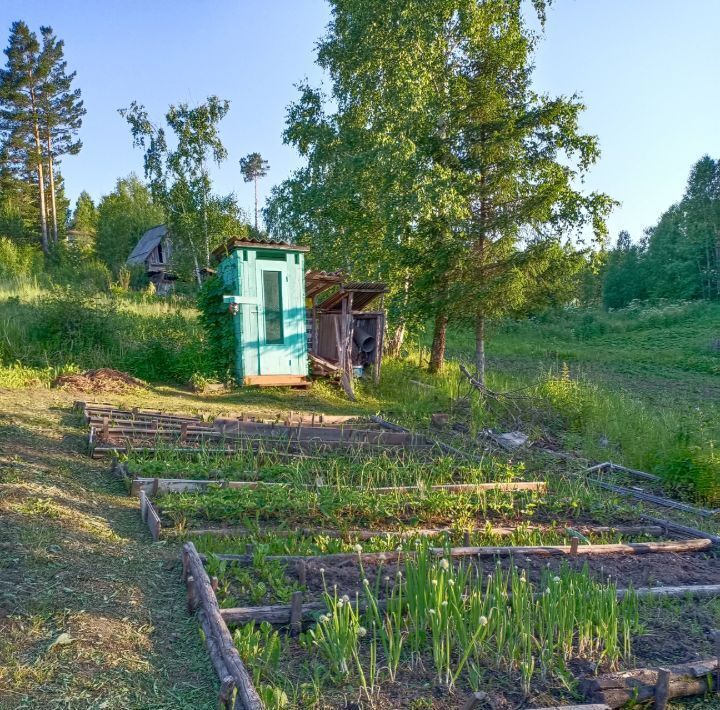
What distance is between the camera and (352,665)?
284cm

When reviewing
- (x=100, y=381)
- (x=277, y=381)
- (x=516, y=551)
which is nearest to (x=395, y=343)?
(x=277, y=381)

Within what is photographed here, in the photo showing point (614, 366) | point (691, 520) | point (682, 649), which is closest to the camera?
point (682, 649)

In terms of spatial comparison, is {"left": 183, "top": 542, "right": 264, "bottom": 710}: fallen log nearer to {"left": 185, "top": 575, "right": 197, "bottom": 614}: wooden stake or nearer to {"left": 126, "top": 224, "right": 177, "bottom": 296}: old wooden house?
{"left": 185, "top": 575, "right": 197, "bottom": 614}: wooden stake

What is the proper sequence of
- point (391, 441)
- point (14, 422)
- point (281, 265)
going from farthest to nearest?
point (281, 265), point (391, 441), point (14, 422)

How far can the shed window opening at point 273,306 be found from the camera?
12695mm

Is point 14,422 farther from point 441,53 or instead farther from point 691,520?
point 441,53

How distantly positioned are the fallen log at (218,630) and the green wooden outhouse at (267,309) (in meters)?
8.80

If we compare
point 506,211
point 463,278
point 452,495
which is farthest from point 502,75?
point 452,495

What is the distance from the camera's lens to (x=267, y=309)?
1273 centimetres

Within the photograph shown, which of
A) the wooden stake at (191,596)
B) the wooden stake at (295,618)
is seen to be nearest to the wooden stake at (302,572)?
the wooden stake at (295,618)

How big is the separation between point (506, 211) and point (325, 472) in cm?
859

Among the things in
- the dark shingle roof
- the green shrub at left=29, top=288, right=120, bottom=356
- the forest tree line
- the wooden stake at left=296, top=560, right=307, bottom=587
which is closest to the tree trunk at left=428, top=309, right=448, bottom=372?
the forest tree line

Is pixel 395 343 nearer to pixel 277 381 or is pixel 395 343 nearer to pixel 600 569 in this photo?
pixel 277 381

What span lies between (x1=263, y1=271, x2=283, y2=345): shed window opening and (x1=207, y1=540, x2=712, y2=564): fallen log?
8923mm
